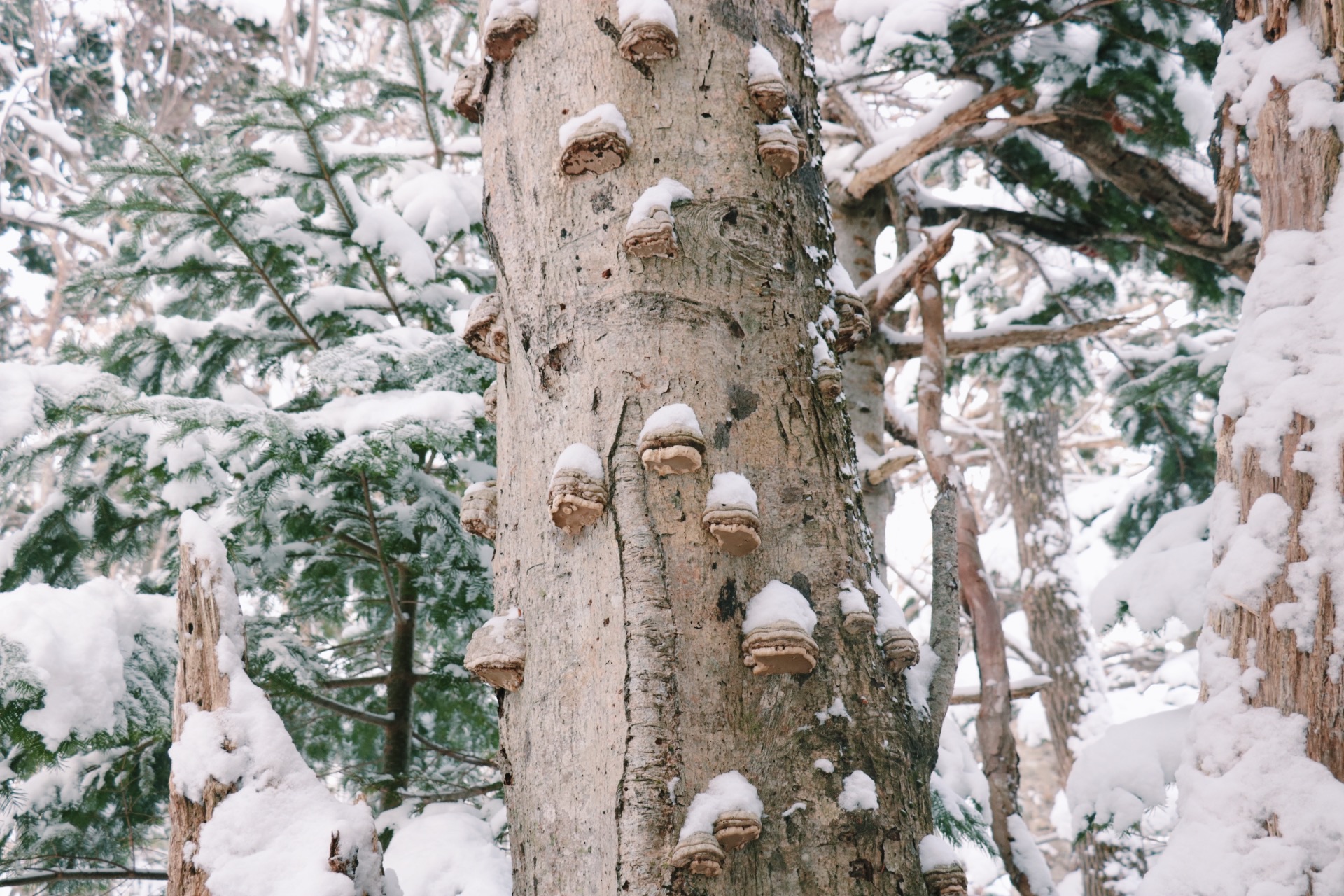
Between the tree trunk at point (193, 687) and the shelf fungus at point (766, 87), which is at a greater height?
the shelf fungus at point (766, 87)

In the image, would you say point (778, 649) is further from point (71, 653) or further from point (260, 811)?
point (71, 653)

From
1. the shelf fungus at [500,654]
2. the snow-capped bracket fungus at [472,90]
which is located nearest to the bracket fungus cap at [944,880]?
the shelf fungus at [500,654]

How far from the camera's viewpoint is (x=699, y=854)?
3.21 feet

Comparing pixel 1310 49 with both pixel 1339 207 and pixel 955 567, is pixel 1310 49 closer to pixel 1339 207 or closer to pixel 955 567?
pixel 1339 207

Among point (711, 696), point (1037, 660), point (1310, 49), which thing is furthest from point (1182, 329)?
point (711, 696)

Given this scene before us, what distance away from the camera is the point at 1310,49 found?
1.79 metres

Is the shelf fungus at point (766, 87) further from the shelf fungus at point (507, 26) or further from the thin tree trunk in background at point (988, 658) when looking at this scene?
the thin tree trunk in background at point (988, 658)

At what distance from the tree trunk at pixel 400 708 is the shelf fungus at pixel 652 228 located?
7.38 ft

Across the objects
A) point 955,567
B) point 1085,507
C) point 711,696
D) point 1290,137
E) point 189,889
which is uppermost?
point 1085,507

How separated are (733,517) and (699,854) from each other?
0.39 meters

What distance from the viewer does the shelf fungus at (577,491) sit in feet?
3.81

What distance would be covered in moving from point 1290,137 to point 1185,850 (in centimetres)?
135

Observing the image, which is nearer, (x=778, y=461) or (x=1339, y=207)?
(x=778, y=461)

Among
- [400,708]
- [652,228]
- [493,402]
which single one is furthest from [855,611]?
[400,708]
